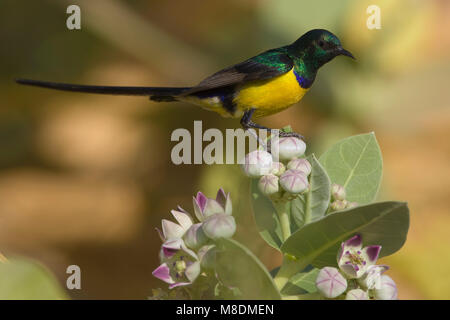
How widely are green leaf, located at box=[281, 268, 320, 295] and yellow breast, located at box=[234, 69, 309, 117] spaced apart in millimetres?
347

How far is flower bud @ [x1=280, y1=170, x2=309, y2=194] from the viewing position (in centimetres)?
54

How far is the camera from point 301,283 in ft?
1.95

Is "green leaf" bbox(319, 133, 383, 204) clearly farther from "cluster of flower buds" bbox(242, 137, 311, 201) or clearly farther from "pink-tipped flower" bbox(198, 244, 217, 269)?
"pink-tipped flower" bbox(198, 244, 217, 269)

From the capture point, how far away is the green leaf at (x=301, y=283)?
1.92ft

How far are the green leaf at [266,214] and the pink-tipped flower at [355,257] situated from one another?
120 millimetres

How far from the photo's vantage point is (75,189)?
1.79m

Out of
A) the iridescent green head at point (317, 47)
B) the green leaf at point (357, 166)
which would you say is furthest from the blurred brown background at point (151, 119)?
the green leaf at point (357, 166)

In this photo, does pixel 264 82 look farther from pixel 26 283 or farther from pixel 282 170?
pixel 26 283

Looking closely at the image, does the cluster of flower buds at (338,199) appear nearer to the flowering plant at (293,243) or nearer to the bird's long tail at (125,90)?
the flowering plant at (293,243)

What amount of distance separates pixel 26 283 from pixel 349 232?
0.92 feet

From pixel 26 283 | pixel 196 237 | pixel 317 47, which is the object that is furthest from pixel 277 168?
pixel 317 47

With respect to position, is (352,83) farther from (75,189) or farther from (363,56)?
(75,189)

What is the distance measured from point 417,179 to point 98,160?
1.00 meters

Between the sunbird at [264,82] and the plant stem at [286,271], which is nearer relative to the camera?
the plant stem at [286,271]
